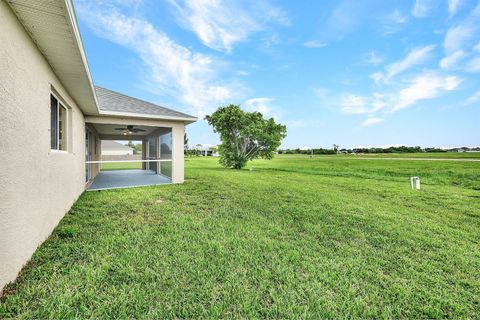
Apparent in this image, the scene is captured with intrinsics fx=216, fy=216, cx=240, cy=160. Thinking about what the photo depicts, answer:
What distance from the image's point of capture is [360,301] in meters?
2.20

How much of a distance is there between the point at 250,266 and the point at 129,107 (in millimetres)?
8238

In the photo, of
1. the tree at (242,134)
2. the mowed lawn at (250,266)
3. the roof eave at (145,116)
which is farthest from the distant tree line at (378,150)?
the mowed lawn at (250,266)

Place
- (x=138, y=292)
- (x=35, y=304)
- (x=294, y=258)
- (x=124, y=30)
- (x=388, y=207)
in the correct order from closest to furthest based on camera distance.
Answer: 1. (x=35, y=304)
2. (x=138, y=292)
3. (x=294, y=258)
4. (x=388, y=207)
5. (x=124, y=30)

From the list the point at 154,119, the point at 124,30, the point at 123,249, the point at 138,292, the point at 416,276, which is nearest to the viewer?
the point at 138,292

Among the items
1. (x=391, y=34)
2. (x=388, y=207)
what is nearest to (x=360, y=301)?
(x=388, y=207)

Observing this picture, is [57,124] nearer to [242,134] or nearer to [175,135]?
[175,135]

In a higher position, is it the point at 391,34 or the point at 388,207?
the point at 391,34

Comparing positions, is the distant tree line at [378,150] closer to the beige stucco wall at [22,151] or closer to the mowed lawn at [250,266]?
the mowed lawn at [250,266]

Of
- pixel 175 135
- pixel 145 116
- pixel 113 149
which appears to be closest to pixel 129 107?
pixel 145 116

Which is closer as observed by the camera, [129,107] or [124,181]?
[129,107]

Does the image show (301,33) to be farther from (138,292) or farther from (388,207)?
(138,292)

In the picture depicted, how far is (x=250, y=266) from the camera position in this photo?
2.86 m

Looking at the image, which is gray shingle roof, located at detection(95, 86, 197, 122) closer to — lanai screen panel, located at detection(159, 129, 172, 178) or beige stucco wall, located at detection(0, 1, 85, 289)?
lanai screen panel, located at detection(159, 129, 172, 178)

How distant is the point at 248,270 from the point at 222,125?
1899 centimetres
